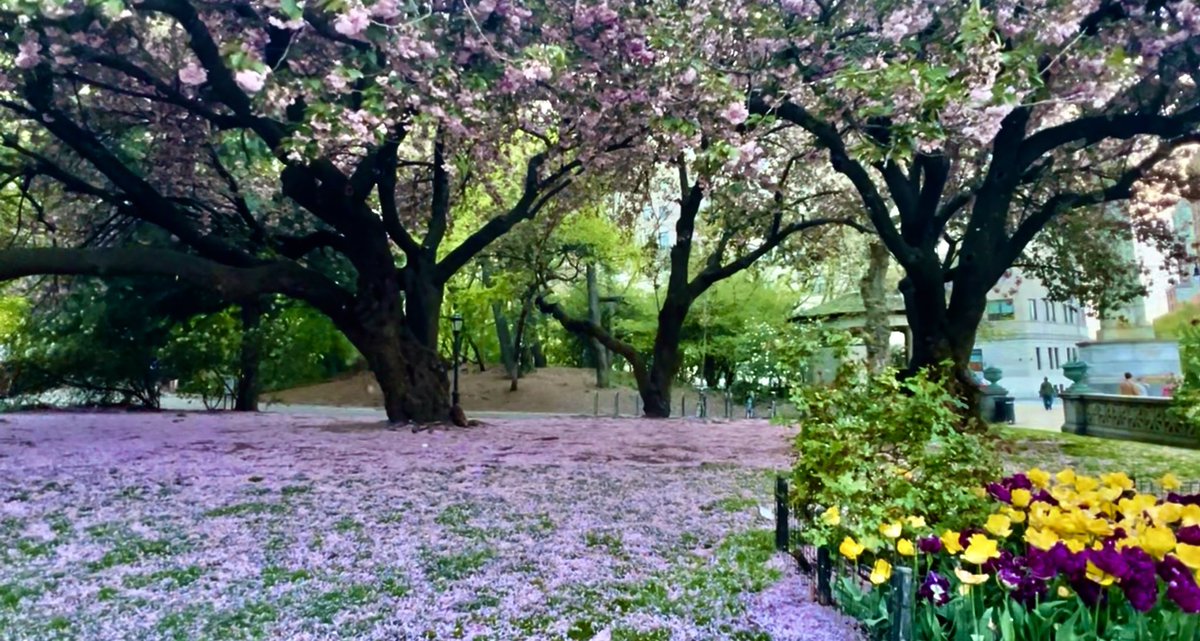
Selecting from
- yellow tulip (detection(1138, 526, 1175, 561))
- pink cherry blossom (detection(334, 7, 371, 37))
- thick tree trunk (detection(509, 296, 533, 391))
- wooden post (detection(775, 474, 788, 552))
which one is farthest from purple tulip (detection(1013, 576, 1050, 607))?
thick tree trunk (detection(509, 296, 533, 391))

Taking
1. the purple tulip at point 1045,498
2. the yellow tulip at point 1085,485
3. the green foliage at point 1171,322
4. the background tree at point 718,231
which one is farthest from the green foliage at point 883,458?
the green foliage at point 1171,322

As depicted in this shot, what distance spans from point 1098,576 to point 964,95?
155 inches

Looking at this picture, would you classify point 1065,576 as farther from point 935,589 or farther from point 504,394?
point 504,394

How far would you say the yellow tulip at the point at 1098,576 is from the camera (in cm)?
226

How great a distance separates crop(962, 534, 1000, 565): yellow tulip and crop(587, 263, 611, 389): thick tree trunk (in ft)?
53.9

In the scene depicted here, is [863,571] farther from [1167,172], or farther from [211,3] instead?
[1167,172]

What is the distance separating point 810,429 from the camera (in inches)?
138

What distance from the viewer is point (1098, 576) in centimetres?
229

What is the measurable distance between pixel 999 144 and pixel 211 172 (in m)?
12.2

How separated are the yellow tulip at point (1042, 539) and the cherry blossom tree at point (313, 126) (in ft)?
12.7

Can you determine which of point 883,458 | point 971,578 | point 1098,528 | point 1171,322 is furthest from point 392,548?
point 1171,322

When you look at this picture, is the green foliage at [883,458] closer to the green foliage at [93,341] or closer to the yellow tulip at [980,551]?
the yellow tulip at [980,551]

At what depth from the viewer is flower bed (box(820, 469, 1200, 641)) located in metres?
2.26

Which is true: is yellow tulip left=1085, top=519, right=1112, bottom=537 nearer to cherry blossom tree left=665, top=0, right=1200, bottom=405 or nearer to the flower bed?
the flower bed
